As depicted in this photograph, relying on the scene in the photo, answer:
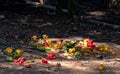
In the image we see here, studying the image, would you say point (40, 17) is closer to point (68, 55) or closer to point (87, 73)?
point (68, 55)

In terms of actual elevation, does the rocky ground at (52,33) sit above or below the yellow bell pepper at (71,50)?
below

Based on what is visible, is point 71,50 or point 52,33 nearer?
point 71,50

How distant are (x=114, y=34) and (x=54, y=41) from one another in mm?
2071

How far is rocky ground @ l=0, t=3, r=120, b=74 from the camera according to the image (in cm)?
574

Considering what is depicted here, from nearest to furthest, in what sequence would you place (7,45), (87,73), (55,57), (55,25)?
(87,73) < (55,57) < (7,45) < (55,25)

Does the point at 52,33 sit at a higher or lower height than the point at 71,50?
lower

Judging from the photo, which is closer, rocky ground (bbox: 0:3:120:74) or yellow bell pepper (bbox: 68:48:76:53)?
rocky ground (bbox: 0:3:120:74)

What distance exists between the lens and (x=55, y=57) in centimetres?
643

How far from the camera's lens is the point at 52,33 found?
28.8ft

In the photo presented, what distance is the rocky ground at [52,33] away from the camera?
5738 millimetres

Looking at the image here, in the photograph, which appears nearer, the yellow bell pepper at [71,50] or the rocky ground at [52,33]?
the rocky ground at [52,33]

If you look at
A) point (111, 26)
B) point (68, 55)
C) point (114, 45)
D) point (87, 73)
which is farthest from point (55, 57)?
point (111, 26)

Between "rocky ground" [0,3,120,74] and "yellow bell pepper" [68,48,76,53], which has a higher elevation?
"yellow bell pepper" [68,48,76,53]

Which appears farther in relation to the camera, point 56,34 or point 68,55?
point 56,34
